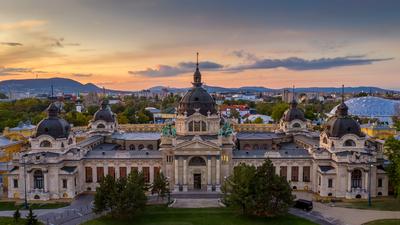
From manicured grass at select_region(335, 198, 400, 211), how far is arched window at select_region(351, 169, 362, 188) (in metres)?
3.29

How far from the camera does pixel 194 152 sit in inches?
2623

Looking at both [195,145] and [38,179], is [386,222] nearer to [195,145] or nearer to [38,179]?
[195,145]

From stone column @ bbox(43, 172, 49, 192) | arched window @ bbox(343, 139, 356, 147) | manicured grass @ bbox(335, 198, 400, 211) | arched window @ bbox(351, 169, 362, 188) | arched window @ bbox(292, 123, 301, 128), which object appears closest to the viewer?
manicured grass @ bbox(335, 198, 400, 211)

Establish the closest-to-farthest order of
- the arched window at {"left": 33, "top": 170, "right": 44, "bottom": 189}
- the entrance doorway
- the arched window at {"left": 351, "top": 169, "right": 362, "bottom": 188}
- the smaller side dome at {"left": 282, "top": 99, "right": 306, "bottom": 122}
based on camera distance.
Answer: the arched window at {"left": 351, "top": 169, "right": 362, "bottom": 188}
the arched window at {"left": 33, "top": 170, "right": 44, "bottom": 189}
the entrance doorway
the smaller side dome at {"left": 282, "top": 99, "right": 306, "bottom": 122}

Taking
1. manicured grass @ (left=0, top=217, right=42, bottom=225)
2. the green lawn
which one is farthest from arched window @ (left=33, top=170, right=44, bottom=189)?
the green lawn

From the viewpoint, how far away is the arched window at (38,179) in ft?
212

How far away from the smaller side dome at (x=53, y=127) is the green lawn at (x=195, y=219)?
20800mm

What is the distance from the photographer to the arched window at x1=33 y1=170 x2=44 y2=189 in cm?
6475

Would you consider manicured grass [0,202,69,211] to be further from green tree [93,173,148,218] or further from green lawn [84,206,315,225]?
green tree [93,173,148,218]

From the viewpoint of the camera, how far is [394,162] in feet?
196

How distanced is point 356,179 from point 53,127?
50.3 m

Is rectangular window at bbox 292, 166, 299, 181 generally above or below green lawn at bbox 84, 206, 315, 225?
above

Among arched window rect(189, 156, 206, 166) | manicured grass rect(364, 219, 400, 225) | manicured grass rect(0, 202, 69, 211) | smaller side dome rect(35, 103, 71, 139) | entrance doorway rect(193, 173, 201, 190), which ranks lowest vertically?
manicured grass rect(0, 202, 69, 211)

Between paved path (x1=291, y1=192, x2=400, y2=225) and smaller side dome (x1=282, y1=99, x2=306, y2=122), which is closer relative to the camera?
paved path (x1=291, y1=192, x2=400, y2=225)
